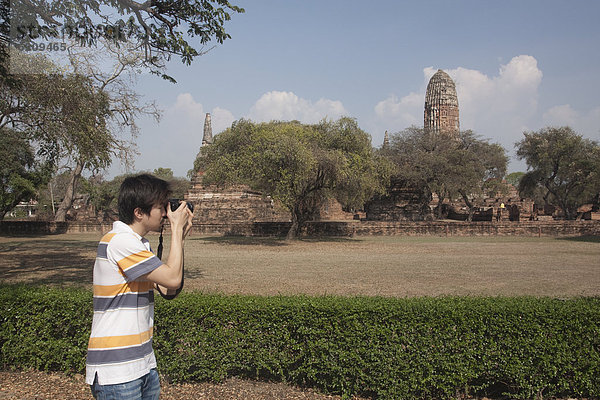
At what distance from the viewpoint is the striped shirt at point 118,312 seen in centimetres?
184

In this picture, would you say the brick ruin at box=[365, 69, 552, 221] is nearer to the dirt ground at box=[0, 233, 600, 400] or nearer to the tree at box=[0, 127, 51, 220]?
the dirt ground at box=[0, 233, 600, 400]

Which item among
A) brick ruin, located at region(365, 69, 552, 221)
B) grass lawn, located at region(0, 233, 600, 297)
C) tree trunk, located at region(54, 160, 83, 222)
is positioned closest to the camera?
grass lawn, located at region(0, 233, 600, 297)

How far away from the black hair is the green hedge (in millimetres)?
2210

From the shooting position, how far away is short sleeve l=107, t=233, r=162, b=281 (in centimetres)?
186

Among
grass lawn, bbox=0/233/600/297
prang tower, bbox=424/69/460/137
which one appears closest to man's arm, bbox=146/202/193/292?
grass lawn, bbox=0/233/600/297

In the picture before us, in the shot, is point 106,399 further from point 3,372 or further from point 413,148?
point 413,148

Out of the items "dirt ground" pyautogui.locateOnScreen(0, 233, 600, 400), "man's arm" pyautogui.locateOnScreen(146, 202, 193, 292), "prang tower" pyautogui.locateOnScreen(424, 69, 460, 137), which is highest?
"prang tower" pyautogui.locateOnScreen(424, 69, 460, 137)

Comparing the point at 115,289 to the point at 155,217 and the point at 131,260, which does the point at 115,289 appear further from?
the point at 155,217

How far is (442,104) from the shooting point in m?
43.6

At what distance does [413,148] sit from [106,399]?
3131cm

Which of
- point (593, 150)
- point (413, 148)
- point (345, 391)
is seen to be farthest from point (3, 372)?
point (593, 150)

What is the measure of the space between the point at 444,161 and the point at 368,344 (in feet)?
87.5

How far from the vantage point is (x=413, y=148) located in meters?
31.5

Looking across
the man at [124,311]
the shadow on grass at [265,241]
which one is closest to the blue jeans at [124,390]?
the man at [124,311]
